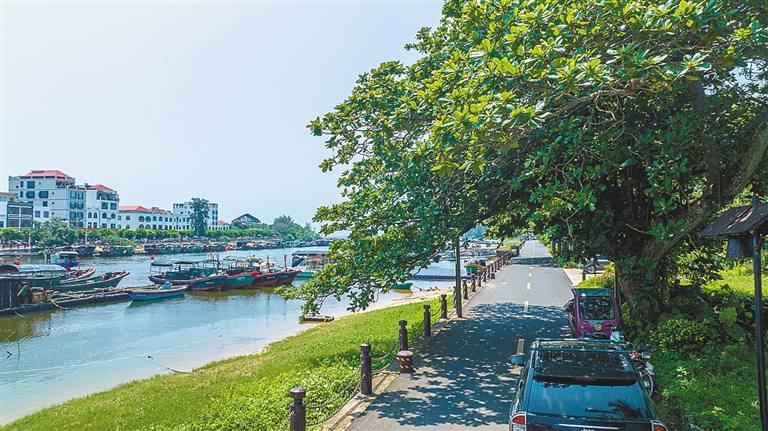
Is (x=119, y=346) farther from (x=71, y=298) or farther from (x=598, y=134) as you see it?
(x=598, y=134)

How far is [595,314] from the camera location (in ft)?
43.2

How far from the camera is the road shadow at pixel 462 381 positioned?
28.0ft

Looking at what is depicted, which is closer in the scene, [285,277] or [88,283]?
[88,283]

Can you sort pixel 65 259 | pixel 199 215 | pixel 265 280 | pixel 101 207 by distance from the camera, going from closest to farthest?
pixel 265 280 → pixel 65 259 → pixel 101 207 → pixel 199 215

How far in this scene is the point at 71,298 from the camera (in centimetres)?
3997

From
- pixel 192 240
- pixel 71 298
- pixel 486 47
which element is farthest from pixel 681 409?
pixel 192 240

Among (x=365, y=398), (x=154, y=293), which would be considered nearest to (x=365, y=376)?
(x=365, y=398)

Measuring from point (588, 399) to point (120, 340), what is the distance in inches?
1151

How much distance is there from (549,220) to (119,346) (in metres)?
24.2

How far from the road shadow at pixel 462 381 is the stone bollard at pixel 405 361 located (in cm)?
26

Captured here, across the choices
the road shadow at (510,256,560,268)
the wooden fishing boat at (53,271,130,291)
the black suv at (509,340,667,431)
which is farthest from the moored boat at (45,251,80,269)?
the black suv at (509,340,667,431)

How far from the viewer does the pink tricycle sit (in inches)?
504

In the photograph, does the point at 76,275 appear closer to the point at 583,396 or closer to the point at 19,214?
the point at 583,396

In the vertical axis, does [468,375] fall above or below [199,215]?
below
